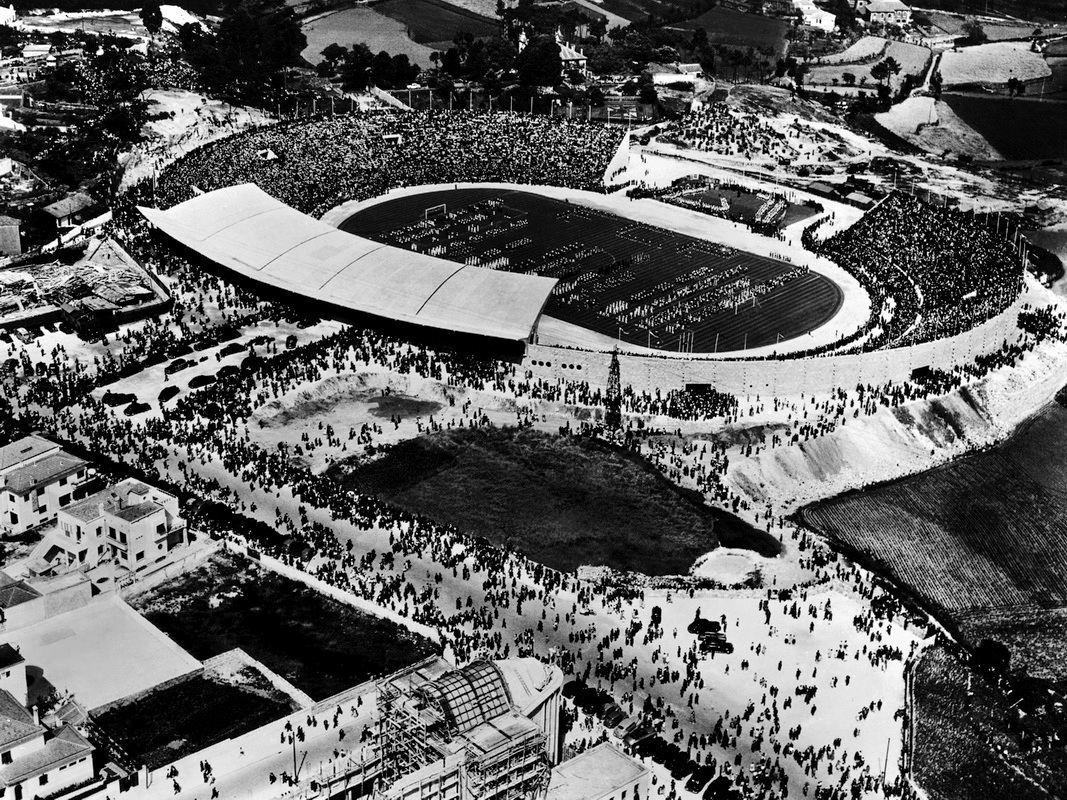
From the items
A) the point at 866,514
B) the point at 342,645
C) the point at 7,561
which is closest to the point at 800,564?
the point at 866,514

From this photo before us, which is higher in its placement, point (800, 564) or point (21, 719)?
point (21, 719)

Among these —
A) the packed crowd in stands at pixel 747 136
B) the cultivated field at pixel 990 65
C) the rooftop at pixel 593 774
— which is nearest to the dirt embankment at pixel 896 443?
the rooftop at pixel 593 774

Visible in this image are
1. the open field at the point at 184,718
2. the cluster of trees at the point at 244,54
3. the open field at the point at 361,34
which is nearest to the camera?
the open field at the point at 184,718

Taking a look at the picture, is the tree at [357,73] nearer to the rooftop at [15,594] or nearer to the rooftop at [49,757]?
the rooftop at [15,594]

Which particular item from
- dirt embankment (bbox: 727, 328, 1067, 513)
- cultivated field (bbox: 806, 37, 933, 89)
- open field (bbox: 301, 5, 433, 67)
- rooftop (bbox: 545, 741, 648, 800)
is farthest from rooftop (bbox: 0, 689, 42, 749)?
cultivated field (bbox: 806, 37, 933, 89)

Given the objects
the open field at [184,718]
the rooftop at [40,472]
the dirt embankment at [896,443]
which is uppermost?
the rooftop at [40,472]

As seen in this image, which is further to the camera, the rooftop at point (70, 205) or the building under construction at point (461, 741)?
the rooftop at point (70, 205)

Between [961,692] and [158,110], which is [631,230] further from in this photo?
[961,692]

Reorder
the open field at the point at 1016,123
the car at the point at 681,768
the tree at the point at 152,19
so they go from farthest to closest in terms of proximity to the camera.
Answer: the tree at the point at 152,19 → the open field at the point at 1016,123 → the car at the point at 681,768
